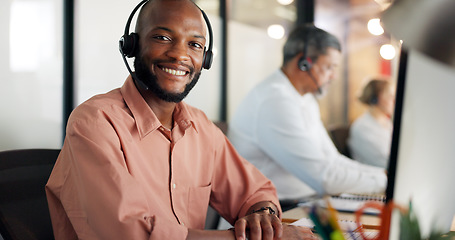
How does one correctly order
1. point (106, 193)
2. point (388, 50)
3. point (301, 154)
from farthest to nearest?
point (388, 50) → point (301, 154) → point (106, 193)

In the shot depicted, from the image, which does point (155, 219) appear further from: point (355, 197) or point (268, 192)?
point (355, 197)

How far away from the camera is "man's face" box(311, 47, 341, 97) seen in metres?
2.52

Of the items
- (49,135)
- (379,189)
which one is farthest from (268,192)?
(49,135)

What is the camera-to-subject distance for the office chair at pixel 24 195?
1.12 metres

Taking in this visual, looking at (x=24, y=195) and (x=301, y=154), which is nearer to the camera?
(x=24, y=195)

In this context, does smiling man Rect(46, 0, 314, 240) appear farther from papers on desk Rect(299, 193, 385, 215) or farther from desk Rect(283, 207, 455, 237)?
papers on desk Rect(299, 193, 385, 215)

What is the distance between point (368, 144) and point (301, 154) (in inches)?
52.3

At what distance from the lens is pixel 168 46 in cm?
134

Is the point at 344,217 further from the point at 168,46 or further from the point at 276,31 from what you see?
the point at 276,31

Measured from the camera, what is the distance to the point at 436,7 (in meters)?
0.49

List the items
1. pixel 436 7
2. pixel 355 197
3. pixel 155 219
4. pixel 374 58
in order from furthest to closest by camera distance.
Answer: pixel 374 58 < pixel 355 197 < pixel 155 219 < pixel 436 7

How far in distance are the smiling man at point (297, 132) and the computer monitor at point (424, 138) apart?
4.13 ft

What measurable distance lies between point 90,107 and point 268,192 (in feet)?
1.97

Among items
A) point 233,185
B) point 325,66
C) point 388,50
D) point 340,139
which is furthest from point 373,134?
point 233,185
